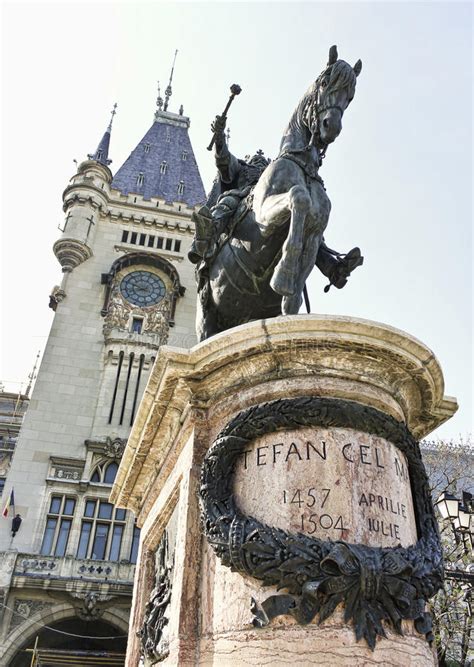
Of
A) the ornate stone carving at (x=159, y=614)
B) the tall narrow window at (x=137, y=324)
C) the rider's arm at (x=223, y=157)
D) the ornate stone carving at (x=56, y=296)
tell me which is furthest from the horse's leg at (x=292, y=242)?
the ornate stone carving at (x=56, y=296)

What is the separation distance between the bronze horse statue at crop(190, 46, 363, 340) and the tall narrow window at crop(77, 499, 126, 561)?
69.9 ft

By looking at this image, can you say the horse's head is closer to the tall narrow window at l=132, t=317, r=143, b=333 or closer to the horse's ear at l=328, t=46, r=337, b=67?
the horse's ear at l=328, t=46, r=337, b=67

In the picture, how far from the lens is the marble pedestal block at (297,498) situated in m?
3.00

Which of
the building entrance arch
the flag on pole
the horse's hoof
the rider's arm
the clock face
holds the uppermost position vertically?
the clock face

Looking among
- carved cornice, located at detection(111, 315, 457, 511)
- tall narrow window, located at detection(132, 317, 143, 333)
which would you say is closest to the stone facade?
tall narrow window, located at detection(132, 317, 143, 333)

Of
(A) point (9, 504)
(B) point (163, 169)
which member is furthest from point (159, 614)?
(B) point (163, 169)

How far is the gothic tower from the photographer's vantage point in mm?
22547

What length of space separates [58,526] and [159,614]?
73.0 feet

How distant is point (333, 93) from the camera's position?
15.5ft

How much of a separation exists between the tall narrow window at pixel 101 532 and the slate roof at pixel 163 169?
19944 mm

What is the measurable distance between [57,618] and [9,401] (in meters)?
25.7

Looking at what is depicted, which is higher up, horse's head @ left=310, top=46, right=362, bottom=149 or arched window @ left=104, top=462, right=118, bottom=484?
arched window @ left=104, top=462, right=118, bottom=484

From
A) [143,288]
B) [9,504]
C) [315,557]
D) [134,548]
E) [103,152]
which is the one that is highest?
[103,152]

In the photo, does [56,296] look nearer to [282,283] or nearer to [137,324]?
[137,324]
